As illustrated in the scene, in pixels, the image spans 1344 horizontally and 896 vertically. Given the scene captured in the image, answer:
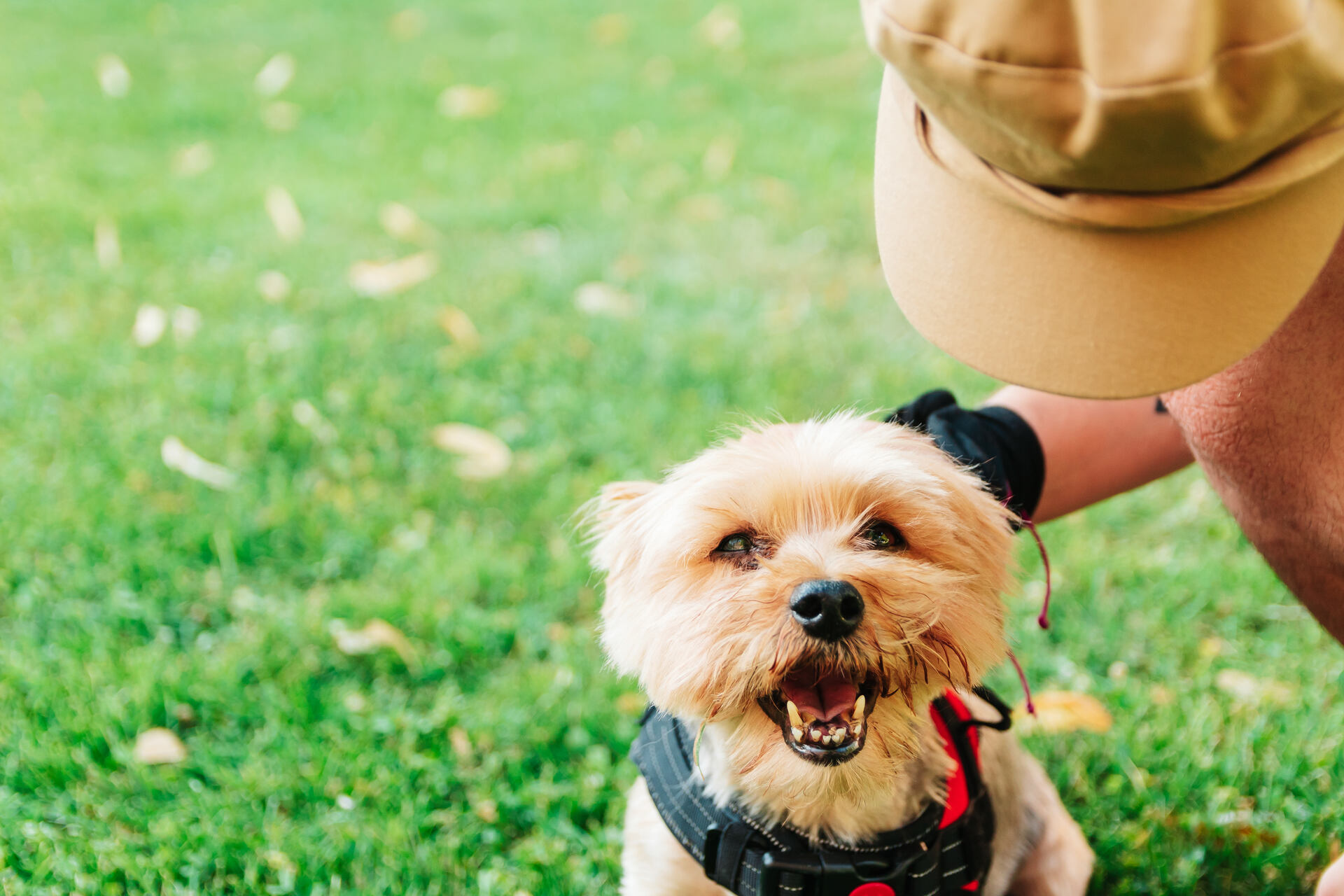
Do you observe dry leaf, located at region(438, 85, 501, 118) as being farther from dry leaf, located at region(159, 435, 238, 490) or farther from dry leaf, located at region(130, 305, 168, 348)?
dry leaf, located at region(159, 435, 238, 490)

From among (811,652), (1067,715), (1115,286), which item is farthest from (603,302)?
(1115,286)

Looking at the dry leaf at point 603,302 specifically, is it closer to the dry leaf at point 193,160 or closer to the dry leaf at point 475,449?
the dry leaf at point 475,449

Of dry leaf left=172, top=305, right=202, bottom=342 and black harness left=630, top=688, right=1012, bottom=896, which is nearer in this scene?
black harness left=630, top=688, right=1012, bottom=896

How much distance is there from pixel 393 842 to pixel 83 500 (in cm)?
178

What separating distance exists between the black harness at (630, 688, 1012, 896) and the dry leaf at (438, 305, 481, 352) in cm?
281

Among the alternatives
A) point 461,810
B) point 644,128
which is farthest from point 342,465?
point 644,128

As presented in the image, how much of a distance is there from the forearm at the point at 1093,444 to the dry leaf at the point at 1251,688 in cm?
84

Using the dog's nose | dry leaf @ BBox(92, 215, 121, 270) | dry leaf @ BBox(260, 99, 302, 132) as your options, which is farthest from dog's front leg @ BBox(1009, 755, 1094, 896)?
dry leaf @ BBox(260, 99, 302, 132)

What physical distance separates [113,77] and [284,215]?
272 cm

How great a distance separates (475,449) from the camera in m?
4.07

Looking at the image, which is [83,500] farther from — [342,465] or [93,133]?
[93,133]

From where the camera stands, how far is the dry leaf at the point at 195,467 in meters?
3.83

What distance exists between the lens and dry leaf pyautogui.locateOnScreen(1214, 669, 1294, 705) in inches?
122

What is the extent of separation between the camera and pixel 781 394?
4.39 metres
